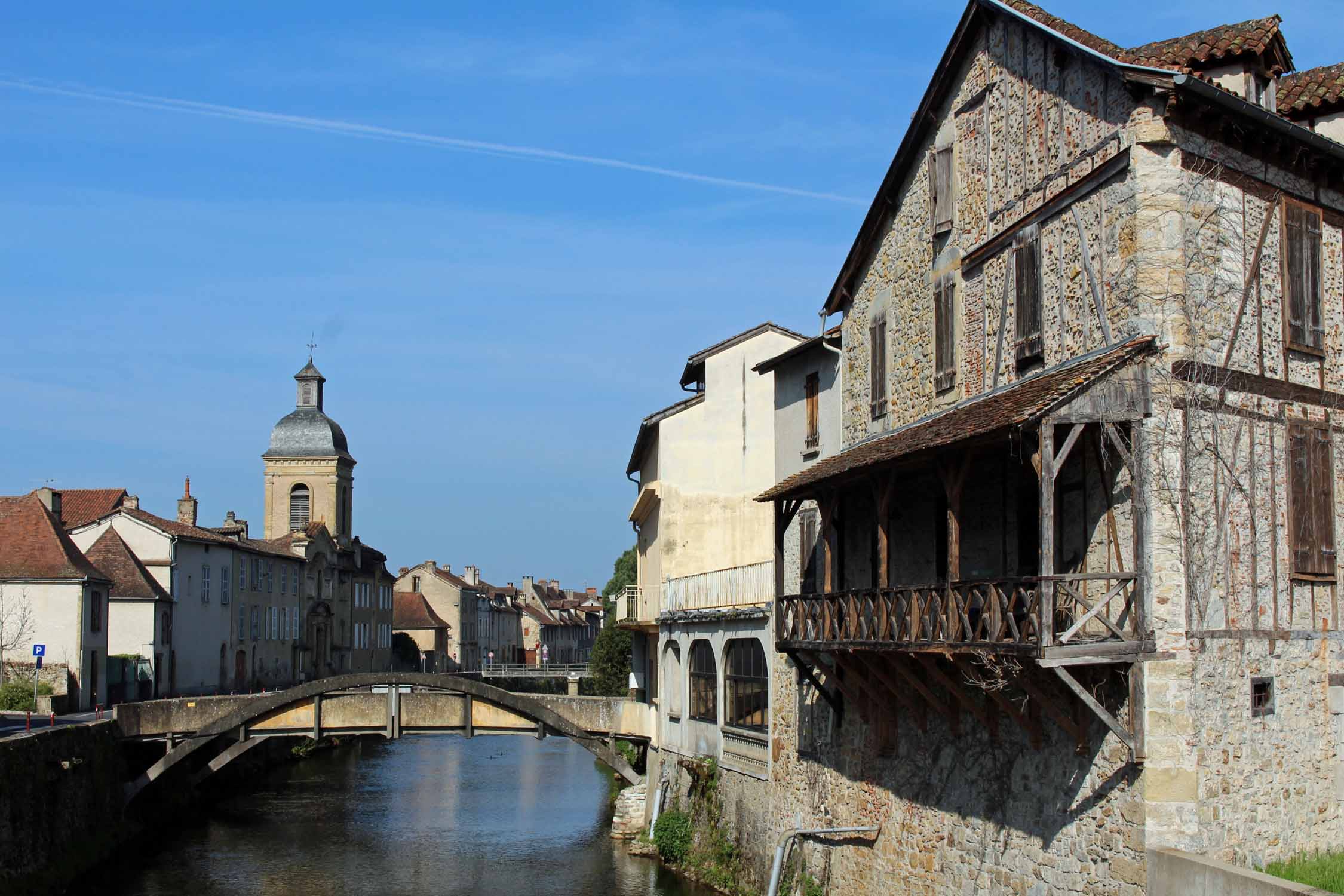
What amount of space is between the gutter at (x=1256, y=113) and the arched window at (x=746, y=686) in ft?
39.5

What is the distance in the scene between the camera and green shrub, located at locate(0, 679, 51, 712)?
35.0 m

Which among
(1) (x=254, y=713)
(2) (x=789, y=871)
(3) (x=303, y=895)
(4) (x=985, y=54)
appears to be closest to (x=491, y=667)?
(1) (x=254, y=713)

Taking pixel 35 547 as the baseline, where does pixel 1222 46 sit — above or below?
above

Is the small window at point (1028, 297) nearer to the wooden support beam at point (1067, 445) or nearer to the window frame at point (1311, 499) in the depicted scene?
the wooden support beam at point (1067, 445)

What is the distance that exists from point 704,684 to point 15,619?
2280 centimetres

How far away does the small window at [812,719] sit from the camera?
20094 millimetres

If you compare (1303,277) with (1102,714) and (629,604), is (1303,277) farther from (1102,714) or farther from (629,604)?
(629,604)

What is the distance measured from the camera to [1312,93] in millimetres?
16578

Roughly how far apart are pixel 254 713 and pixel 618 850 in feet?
29.7

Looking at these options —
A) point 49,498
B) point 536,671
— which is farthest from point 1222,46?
point 536,671

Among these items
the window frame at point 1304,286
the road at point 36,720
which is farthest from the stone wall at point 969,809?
the road at point 36,720

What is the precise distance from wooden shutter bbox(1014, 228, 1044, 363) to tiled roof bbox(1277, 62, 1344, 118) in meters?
3.88

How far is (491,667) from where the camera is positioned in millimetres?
86938

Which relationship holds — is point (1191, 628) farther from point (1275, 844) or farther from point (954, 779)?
point (954, 779)
